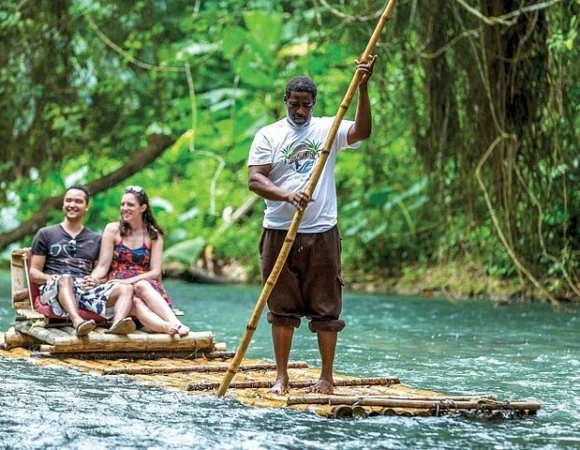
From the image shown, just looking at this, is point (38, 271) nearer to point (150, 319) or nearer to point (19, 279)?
point (19, 279)

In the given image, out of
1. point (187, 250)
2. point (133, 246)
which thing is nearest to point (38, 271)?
point (133, 246)

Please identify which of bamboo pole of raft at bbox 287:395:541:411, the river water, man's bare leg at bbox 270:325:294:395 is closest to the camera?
the river water

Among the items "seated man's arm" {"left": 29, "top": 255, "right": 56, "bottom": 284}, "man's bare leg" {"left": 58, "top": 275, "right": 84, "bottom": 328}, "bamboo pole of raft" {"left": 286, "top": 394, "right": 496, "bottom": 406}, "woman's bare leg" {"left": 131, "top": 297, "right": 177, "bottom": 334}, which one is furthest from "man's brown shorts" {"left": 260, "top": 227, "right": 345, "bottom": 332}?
"seated man's arm" {"left": 29, "top": 255, "right": 56, "bottom": 284}

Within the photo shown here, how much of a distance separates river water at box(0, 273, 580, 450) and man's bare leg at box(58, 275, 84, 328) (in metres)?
0.52

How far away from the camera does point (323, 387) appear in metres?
5.76

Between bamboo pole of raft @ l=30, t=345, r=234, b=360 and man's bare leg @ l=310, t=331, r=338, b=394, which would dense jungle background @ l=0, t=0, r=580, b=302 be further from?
man's bare leg @ l=310, t=331, r=338, b=394

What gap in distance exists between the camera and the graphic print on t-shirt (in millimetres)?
5809

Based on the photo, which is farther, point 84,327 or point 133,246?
point 133,246

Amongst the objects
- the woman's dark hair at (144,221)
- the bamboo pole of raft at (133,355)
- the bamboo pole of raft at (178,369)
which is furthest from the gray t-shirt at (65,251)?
the bamboo pole of raft at (178,369)

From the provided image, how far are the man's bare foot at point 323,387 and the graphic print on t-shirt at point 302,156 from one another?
1001 millimetres

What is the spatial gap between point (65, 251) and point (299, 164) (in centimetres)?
287

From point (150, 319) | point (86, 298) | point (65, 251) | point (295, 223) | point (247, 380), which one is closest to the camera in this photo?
point (295, 223)

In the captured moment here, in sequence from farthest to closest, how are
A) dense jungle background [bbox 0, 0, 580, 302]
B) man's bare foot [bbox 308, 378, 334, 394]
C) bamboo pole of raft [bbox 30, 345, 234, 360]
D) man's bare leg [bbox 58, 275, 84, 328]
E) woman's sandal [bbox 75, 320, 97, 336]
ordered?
1. dense jungle background [bbox 0, 0, 580, 302]
2. man's bare leg [bbox 58, 275, 84, 328]
3. bamboo pole of raft [bbox 30, 345, 234, 360]
4. woman's sandal [bbox 75, 320, 97, 336]
5. man's bare foot [bbox 308, 378, 334, 394]

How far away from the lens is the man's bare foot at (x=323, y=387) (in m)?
5.74
